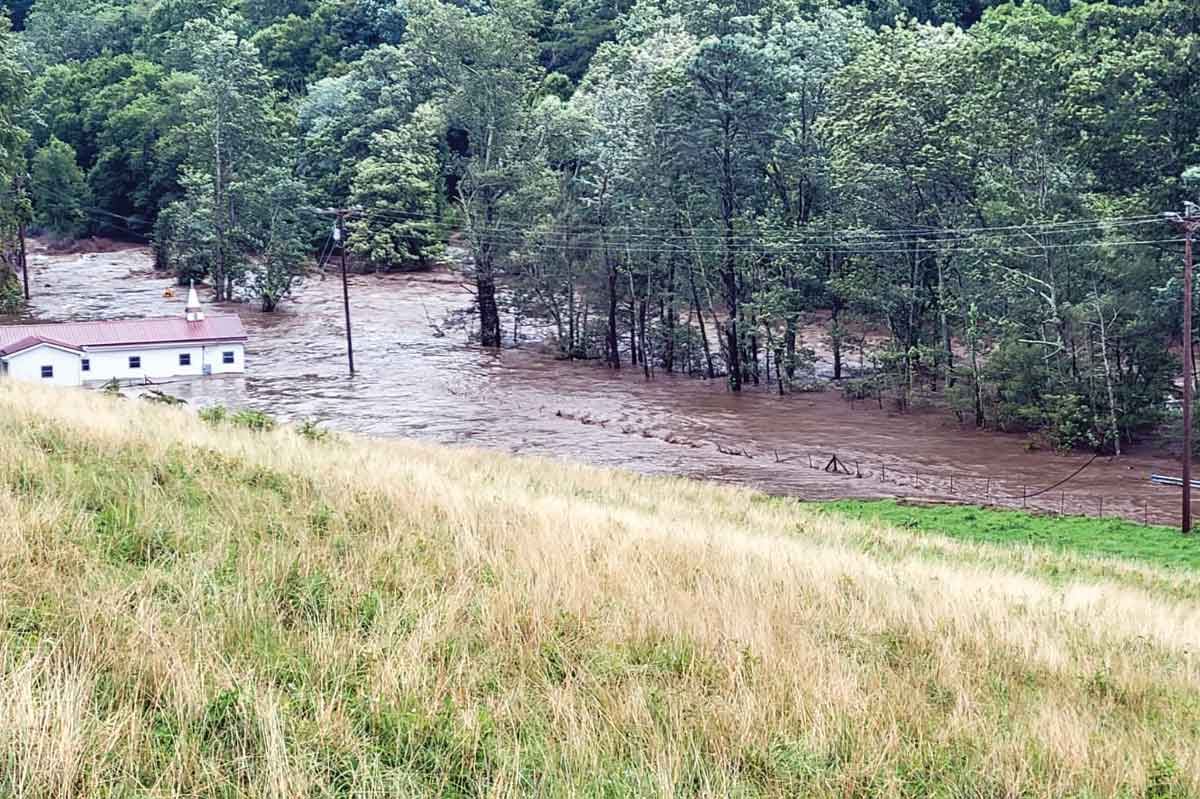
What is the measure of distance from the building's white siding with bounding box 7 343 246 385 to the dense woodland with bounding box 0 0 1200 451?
1167cm

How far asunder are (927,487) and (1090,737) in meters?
25.9

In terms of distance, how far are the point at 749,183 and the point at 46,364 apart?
104ft

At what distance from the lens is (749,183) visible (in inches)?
1950

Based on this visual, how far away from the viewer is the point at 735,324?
48875mm

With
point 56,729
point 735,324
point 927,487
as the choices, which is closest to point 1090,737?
point 56,729

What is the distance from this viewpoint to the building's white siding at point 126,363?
45844 mm

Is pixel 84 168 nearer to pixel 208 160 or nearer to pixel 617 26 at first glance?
pixel 208 160

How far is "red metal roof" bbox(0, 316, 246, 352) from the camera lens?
47.0 meters

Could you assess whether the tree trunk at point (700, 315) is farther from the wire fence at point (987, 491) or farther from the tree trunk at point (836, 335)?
the wire fence at point (987, 491)

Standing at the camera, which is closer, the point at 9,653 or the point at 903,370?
the point at 9,653

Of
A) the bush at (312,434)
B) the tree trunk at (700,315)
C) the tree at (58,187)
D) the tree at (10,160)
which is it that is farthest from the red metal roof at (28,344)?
the tree at (58,187)

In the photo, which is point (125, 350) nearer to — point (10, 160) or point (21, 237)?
point (10, 160)

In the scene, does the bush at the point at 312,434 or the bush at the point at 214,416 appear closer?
the bush at the point at 312,434

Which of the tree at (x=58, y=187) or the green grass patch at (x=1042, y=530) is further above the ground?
the tree at (x=58, y=187)
